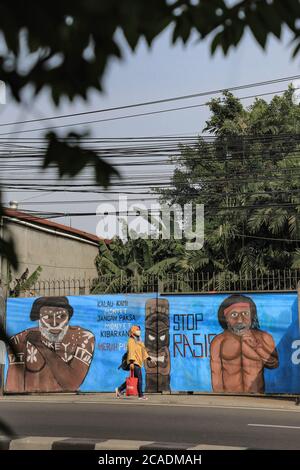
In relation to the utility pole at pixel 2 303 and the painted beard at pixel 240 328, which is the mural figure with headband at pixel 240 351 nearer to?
the painted beard at pixel 240 328

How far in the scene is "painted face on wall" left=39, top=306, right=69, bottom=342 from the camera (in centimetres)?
1565

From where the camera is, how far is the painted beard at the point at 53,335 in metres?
15.7

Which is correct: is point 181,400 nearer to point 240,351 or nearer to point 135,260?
point 240,351

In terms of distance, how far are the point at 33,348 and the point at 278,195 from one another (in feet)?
31.8

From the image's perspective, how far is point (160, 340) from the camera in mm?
14906

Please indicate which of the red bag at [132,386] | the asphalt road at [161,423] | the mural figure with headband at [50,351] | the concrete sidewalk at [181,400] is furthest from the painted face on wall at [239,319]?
the mural figure with headband at [50,351]

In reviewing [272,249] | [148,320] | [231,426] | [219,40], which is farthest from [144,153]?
[219,40]

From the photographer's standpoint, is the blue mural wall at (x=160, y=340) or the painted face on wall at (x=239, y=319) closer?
the blue mural wall at (x=160, y=340)

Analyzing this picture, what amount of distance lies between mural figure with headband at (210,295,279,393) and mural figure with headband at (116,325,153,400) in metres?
1.50

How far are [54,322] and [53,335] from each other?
30cm

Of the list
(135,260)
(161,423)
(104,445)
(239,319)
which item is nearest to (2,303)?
(161,423)

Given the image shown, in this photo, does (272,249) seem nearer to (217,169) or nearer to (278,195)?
(278,195)

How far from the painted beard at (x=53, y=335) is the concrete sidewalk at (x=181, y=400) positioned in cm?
128

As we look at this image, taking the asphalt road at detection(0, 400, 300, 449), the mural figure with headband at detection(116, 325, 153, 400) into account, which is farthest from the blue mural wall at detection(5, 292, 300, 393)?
the asphalt road at detection(0, 400, 300, 449)
